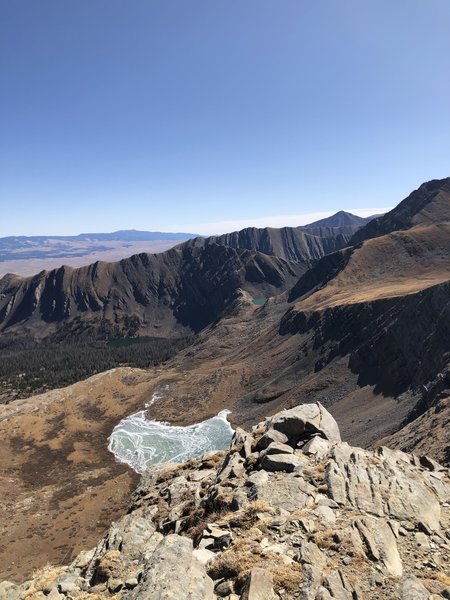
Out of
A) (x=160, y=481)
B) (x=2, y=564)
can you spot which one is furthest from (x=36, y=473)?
(x=160, y=481)

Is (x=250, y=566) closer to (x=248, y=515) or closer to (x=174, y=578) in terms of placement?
(x=174, y=578)

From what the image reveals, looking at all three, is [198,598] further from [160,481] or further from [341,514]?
[160,481]

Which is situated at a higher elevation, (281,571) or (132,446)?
(281,571)

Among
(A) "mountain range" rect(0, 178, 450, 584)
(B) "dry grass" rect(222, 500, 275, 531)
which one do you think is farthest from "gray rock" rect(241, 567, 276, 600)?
(A) "mountain range" rect(0, 178, 450, 584)

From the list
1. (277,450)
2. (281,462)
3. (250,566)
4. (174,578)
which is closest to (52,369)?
(277,450)

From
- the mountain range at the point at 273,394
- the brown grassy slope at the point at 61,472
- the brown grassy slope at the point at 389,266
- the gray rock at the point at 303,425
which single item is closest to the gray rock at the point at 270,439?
the gray rock at the point at 303,425

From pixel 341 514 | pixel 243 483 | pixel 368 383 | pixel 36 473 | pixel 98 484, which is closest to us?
pixel 341 514
